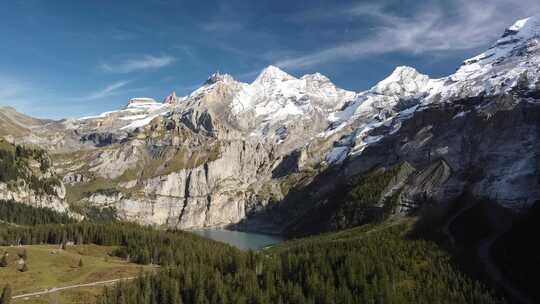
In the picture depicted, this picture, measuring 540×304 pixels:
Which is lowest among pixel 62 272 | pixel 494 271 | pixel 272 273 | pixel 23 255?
pixel 494 271

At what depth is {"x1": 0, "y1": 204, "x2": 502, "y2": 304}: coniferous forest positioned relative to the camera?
412ft

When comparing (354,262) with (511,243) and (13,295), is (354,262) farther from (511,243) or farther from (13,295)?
(13,295)

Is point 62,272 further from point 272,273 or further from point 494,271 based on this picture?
point 494,271

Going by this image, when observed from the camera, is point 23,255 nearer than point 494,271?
Yes

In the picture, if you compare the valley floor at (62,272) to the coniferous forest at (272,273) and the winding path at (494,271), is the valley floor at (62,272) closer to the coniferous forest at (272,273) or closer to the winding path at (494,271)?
the coniferous forest at (272,273)

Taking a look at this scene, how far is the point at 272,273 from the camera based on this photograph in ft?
464

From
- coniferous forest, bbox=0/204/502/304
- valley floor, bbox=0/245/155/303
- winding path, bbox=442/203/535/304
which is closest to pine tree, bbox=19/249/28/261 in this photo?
valley floor, bbox=0/245/155/303

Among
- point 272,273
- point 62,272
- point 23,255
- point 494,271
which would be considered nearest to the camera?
point 62,272

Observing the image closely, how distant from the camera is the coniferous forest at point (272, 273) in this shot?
412 ft

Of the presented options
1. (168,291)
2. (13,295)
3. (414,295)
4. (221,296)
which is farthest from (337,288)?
(13,295)

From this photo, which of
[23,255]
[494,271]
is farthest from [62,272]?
[494,271]

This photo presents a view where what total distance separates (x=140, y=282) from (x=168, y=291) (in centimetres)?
770

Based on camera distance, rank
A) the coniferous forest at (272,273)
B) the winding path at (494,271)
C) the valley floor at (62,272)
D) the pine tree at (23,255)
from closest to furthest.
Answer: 1. the valley floor at (62,272)
2. the coniferous forest at (272,273)
3. the winding path at (494,271)
4. the pine tree at (23,255)

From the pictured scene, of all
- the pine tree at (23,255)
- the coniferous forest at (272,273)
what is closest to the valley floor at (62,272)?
the pine tree at (23,255)
